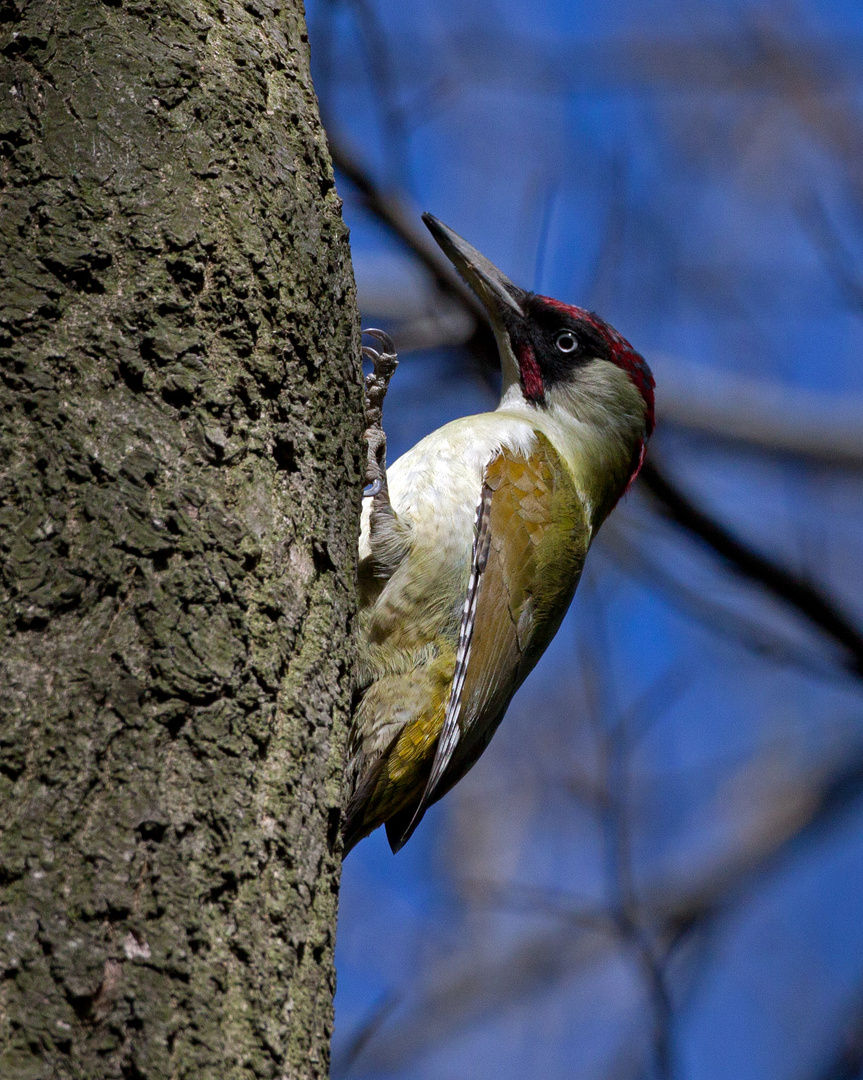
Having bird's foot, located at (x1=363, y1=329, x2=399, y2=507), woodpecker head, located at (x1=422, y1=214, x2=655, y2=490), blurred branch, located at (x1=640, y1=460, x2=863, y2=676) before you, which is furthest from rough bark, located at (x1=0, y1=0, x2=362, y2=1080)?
blurred branch, located at (x1=640, y1=460, x2=863, y2=676)

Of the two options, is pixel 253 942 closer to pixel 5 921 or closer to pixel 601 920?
pixel 5 921

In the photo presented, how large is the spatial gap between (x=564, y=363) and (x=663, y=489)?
2.01 ft

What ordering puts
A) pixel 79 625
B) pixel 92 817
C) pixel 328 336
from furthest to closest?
pixel 328 336 → pixel 79 625 → pixel 92 817

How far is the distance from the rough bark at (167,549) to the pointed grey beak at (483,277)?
80.1 inches

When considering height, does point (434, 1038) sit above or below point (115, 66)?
below

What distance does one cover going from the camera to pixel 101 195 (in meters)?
1.73

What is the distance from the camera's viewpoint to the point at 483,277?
4.31 metres

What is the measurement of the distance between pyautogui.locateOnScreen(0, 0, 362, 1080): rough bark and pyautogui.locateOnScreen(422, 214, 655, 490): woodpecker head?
7.71 feet

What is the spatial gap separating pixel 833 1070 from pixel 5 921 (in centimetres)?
617

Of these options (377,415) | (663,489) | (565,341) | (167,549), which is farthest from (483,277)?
(167,549)

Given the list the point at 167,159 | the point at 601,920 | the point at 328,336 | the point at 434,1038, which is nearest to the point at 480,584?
the point at 328,336

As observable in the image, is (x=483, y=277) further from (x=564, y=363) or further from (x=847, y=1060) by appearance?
(x=847, y=1060)

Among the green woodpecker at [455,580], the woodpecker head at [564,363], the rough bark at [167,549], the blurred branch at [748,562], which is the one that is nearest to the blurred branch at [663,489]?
the blurred branch at [748,562]

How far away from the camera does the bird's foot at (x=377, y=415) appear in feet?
Answer: 9.96
